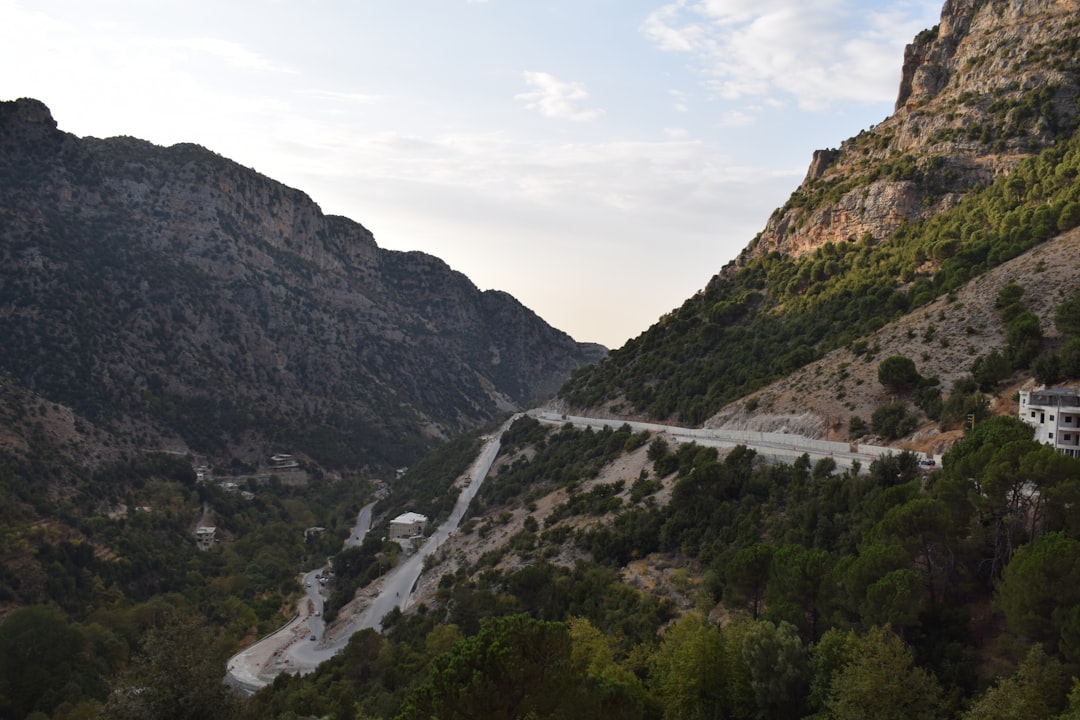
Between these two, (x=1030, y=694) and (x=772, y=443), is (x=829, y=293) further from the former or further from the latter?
(x=1030, y=694)

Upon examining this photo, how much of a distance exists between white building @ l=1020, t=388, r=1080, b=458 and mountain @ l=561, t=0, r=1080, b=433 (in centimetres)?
1010

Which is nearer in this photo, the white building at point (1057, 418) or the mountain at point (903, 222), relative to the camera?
the white building at point (1057, 418)

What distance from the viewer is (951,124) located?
5878 cm

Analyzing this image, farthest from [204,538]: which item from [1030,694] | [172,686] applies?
[1030,694]

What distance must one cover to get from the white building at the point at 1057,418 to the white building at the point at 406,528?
42.3 m

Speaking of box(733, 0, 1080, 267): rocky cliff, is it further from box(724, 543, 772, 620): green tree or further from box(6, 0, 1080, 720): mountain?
box(724, 543, 772, 620): green tree

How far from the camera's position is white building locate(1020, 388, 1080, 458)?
25.6m

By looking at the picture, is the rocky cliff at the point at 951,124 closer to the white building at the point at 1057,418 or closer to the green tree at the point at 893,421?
the green tree at the point at 893,421

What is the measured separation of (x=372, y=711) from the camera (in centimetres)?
2614

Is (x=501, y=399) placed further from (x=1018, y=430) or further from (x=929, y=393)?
(x=1018, y=430)

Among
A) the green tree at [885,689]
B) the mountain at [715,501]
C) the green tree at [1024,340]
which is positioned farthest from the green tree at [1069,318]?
the green tree at [885,689]

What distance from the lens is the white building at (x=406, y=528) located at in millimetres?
59312

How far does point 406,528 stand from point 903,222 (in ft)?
134

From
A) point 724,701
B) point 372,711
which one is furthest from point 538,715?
point 372,711
